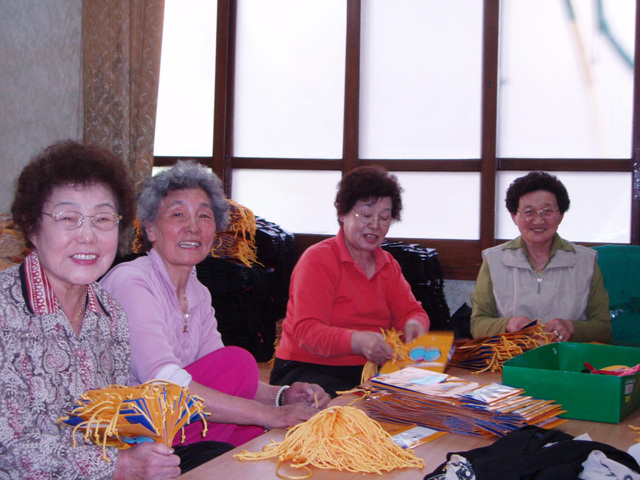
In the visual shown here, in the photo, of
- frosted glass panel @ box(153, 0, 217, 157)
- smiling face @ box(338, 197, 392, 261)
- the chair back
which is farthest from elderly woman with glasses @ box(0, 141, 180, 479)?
frosted glass panel @ box(153, 0, 217, 157)

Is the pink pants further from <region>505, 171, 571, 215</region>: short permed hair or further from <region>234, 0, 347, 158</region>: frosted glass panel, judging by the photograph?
<region>234, 0, 347, 158</region>: frosted glass panel

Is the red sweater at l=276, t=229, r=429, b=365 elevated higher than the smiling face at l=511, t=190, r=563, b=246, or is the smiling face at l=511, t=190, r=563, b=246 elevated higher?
the smiling face at l=511, t=190, r=563, b=246

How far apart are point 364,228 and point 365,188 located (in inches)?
7.1

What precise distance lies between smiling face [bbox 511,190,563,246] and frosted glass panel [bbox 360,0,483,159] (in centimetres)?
126

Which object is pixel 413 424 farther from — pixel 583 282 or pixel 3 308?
pixel 583 282

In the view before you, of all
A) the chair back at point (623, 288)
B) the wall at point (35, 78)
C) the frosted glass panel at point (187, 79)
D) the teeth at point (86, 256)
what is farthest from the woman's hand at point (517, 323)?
the wall at point (35, 78)

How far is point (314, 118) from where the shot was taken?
4.57m

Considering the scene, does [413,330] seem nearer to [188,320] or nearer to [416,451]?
[188,320]

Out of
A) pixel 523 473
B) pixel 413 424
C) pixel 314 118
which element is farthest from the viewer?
pixel 314 118

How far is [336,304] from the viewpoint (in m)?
2.70

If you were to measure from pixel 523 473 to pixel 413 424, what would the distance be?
1.45 feet

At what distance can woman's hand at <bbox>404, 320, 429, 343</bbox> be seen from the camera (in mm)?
2570

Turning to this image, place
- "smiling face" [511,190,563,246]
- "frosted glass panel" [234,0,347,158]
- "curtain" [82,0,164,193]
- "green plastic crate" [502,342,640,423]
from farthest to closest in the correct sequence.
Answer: "frosted glass panel" [234,0,347,158]
"curtain" [82,0,164,193]
"smiling face" [511,190,563,246]
"green plastic crate" [502,342,640,423]

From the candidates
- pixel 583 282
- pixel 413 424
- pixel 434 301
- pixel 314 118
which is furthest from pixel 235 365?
pixel 314 118
